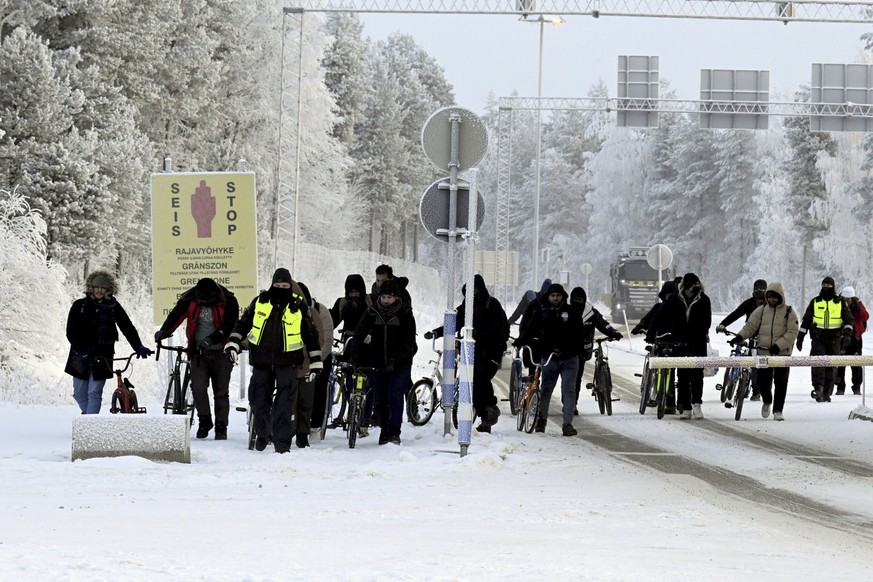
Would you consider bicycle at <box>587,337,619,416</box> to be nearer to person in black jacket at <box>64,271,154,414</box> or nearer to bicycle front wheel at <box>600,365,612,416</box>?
bicycle front wheel at <box>600,365,612,416</box>

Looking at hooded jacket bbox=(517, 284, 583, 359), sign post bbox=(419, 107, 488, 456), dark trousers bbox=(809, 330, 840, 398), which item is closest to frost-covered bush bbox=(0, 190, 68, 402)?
hooded jacket bbox=(517, 284, 583, 359)

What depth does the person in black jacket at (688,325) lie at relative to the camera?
19781 mm

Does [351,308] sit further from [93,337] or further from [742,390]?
[742,390]

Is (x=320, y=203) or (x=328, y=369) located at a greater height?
(x=320, y=203)

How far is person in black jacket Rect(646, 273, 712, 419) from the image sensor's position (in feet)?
64.9

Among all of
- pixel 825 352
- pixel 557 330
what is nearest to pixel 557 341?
pixel 557 330

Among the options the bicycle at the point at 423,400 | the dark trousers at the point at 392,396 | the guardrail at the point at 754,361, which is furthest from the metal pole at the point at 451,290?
the guardrail at the point at 754,361

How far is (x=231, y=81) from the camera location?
2251 inches

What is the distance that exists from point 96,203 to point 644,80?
56.2 feet

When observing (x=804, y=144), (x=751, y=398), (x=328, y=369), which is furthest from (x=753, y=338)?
(x=804, y=144)

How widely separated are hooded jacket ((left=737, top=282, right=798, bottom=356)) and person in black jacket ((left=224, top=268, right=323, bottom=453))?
7830mm

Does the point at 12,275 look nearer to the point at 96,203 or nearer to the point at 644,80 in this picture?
the point at 96,203

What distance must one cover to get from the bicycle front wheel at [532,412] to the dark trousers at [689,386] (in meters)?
3.47

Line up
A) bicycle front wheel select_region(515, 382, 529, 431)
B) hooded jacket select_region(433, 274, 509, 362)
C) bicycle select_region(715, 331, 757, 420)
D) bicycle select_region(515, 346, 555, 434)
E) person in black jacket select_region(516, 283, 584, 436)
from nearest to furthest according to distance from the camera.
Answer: hooded jacket select_region(433, 274, 509, 362) → person in black jacket select_region(516, 283, 584, 436) → bicycle select_region(515, 346, 555, 434) → bicycle front wheel select_region(515, 382, 529, 431) → bicycle select_region(715, 331, 757, 420)
